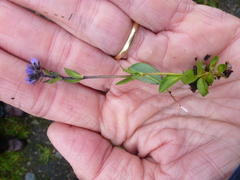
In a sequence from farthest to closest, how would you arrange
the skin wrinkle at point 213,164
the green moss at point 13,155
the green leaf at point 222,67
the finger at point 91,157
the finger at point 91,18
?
1. the green moss at point 13,155
2. the finger at point 91,157
3. the finger at point 91,18
4. the skin wrinkle at point 213,164
5. the green leaf at point 222,67

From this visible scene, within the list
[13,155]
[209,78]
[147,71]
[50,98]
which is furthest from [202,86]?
[13,155]

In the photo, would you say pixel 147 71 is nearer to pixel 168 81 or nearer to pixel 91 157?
pixel 168 81

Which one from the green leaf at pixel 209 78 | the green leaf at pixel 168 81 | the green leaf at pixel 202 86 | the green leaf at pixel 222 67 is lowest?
the green leaf at pixel 168 81

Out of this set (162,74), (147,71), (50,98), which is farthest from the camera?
(50,98)

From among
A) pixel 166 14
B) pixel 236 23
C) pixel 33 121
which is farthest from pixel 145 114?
pixel 33 121

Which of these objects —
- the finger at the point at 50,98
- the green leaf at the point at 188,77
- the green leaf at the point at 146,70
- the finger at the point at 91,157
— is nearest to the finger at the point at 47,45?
the finger at the point at 50,98

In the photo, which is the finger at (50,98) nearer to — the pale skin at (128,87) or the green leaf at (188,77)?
the pale skin at (128,87)
